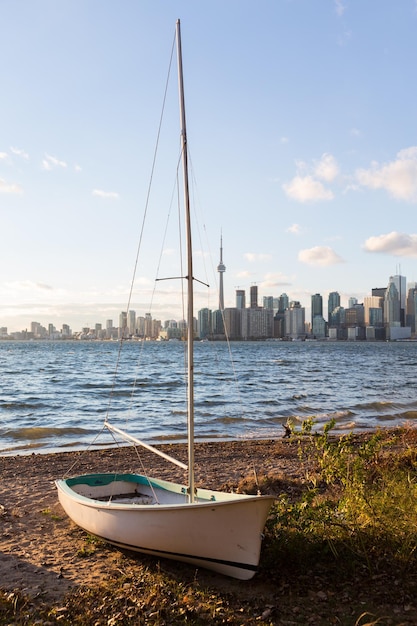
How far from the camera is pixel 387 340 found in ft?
625

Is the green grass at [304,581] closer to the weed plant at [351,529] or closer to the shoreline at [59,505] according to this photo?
the weed plant at [351,529]

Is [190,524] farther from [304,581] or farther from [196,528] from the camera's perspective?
[304,581]

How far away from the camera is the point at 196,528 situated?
635 cm

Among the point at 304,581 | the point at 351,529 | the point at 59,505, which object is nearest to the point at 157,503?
the point at 59,505

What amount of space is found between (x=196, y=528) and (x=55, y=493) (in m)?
5.33

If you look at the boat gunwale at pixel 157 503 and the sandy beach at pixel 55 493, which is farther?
the sandy beach at pixel 55 493

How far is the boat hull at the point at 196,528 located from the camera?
6.14 m

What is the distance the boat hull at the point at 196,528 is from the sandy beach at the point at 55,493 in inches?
17.5

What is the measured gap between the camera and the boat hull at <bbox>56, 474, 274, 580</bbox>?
6137mm

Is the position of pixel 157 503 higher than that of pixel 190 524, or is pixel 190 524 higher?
pixel 190 524

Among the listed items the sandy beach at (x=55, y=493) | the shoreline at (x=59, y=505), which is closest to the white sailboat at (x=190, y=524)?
the shoreline at (x=59, y=505)

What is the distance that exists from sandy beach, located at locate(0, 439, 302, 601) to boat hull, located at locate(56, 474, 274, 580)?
444mm

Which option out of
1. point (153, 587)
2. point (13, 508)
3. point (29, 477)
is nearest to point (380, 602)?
point (153, 587)

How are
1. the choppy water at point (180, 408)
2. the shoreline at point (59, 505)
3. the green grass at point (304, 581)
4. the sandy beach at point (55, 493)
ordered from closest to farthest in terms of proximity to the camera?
1. the green grass at point (304, 581)
2. the shoreline at point (59, 505)
3. the sandy beach at point (55, 493)
4. the choppy water at point (180, 408)
